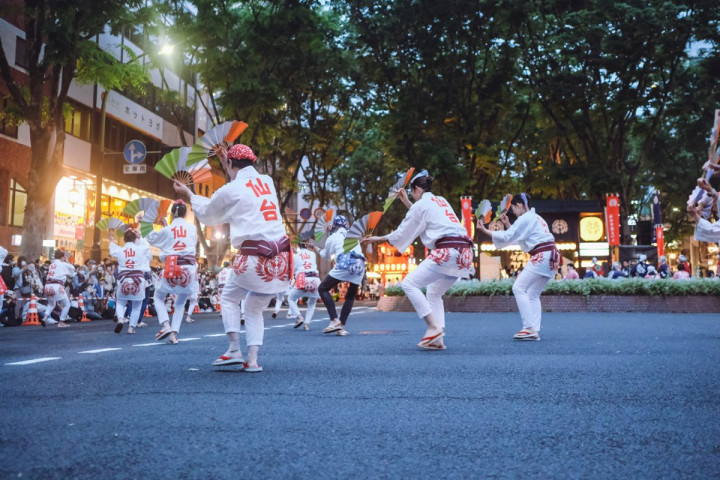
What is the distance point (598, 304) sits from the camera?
18797 mm

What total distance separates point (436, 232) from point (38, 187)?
13.3m

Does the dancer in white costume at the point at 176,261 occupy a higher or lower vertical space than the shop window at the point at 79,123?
lower

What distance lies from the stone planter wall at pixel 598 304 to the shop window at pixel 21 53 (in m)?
16.2

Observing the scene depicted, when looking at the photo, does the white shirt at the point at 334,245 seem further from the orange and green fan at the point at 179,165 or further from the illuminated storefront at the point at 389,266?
the illuminated storefront at the point at 389,266

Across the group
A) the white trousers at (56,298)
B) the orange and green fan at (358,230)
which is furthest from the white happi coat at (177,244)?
the white trousers at (56,298)

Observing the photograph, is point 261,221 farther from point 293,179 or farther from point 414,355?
point 293,179

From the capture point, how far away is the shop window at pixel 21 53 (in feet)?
78.4

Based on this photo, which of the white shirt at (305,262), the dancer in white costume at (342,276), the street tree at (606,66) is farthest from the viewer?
the street tree at (606,66)

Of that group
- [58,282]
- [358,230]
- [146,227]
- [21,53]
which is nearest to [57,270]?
[58,282]

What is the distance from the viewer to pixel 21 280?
1630 centimetres

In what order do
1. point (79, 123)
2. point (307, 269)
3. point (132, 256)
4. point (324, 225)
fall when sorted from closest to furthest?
1. point (324, 225)
2. point (132, 256)
3. point (307, 269)
4. point (79, 123)

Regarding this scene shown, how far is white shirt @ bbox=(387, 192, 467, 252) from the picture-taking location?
781 centimetres

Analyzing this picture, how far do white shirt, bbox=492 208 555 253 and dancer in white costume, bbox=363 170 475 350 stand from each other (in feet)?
4.43

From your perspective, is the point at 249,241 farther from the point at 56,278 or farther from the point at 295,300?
the point at 56,278
